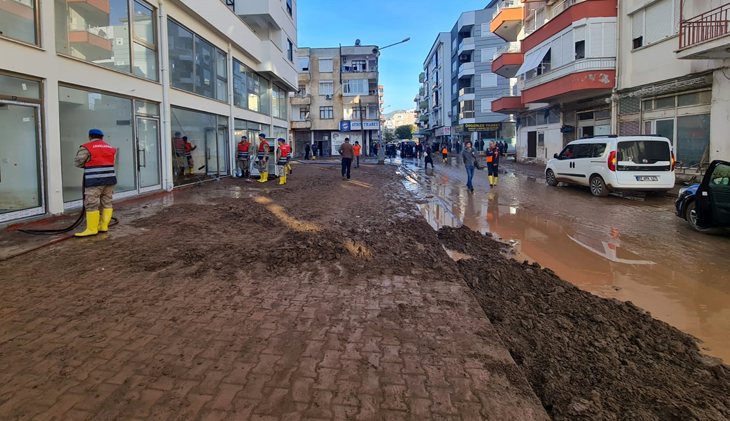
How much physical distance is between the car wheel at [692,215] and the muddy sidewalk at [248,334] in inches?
210

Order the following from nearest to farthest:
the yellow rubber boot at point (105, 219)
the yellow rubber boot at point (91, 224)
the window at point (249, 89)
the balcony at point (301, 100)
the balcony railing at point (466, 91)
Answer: the yellow rubber boot at point (91, 224) < the yellow rubber boot at point (105, 219) < the window at point (249, 89) < the balcony at point (301, 100) < the balcony railing at point (466, 91)

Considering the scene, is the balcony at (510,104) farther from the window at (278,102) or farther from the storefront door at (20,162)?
the storefront door at (20,162)

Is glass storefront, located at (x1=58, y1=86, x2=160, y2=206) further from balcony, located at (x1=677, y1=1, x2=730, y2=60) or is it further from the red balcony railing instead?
the red balcony railing

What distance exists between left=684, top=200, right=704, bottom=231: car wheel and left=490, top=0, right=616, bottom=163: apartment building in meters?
15.3

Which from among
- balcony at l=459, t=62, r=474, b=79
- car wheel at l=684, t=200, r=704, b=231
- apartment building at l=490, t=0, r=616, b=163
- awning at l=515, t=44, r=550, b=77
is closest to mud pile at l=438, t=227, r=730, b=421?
car wheel at l=684, t=200, r=704, b=231

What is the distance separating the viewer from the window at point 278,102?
90.2ft

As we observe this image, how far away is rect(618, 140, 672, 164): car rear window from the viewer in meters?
12.5

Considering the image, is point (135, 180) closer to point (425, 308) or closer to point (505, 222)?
point (505, 222)

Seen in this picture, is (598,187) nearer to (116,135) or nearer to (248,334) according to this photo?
(248,334)

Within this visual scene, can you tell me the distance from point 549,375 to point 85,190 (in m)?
7.25

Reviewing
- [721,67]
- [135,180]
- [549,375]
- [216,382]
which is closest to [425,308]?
[549,375]

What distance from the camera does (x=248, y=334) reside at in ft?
12.1

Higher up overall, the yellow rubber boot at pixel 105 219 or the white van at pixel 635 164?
the white van at pixel 635 164

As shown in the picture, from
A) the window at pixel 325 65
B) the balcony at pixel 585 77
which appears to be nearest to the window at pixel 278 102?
the balcony at pixel 585 77
